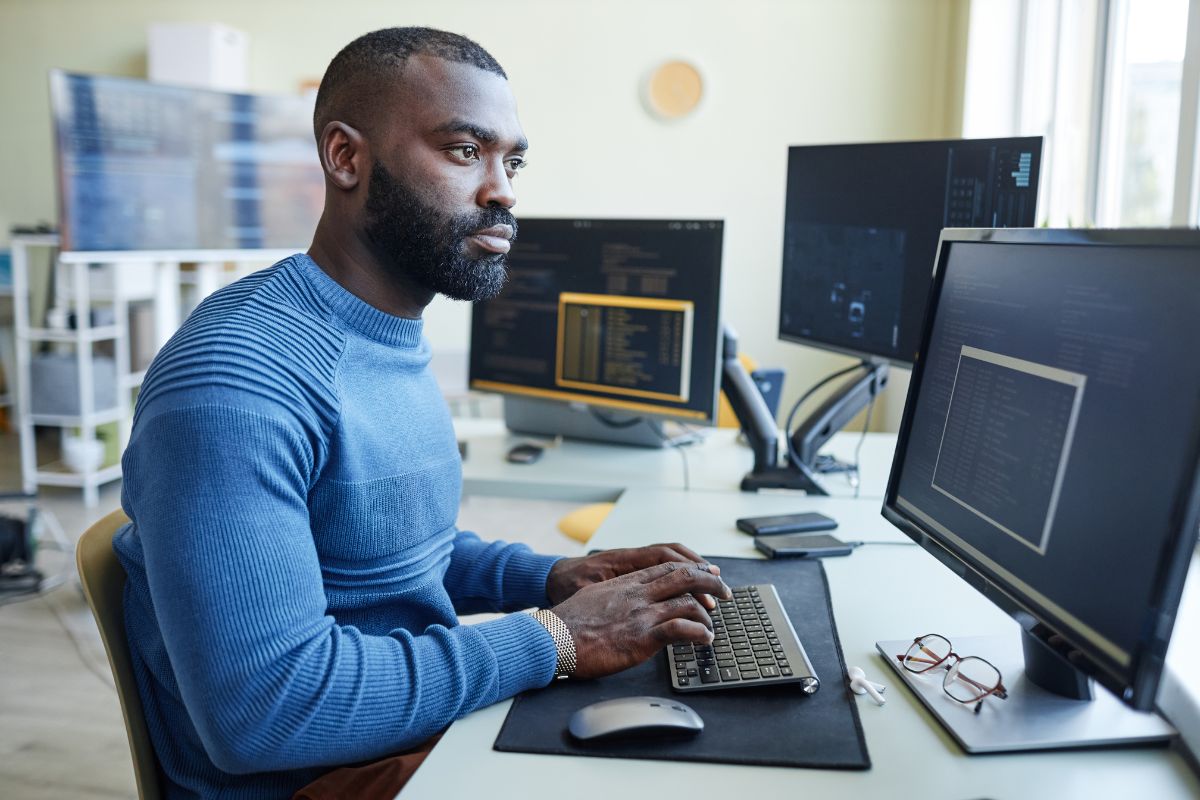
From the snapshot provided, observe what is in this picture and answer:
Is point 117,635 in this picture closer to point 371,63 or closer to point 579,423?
point 371,63

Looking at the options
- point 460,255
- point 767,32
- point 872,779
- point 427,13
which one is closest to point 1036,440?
point 872,779

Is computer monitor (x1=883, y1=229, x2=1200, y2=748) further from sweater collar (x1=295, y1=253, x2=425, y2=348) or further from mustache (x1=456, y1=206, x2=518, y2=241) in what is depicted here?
sweater collar (x1=295, y1=253, x2=425, y2=348)

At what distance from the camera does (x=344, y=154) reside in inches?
47.6

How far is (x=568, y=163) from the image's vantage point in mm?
5074

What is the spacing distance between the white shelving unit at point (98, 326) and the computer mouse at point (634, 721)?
352cm

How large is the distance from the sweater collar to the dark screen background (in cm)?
69

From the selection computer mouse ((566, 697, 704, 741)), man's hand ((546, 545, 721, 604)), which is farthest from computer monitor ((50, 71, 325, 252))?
computer mouse ((566, 697, 704, 741))

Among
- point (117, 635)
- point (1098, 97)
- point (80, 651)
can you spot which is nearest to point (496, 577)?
point (117, 635)

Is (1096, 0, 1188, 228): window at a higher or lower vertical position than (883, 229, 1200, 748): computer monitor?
higher

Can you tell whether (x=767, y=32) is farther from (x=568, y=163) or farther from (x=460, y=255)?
(x=460, y=255)

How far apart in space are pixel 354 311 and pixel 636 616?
0.49 meters

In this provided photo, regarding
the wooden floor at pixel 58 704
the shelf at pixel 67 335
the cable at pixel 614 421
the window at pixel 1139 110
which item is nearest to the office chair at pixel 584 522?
the cable at pixel 614 421

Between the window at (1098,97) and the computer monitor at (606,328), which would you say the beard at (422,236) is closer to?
the computer monitor at (606,328)

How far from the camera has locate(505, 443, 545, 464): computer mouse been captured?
7.33 feet
